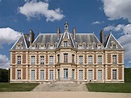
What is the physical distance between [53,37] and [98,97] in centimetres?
2250

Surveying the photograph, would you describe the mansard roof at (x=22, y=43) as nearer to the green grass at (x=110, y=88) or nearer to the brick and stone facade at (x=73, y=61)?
the brick and stone facade at (x=73, y=61)

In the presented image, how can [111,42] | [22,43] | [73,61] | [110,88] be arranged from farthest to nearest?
[22,43]
[111,42]
[73,61]
[110,88]

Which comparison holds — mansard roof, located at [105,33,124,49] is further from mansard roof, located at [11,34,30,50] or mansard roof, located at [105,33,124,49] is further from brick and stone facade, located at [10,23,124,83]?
mansard roof, located at [11,34,30,50]

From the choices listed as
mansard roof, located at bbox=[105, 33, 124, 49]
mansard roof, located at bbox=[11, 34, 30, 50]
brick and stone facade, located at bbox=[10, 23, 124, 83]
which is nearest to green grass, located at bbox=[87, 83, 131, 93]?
brick and stone facade, located at bbox=[10, 23, 124, 83]

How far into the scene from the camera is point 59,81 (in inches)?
1355

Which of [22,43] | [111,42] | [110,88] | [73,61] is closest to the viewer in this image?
[110,88]

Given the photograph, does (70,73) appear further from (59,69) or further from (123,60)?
(123,60)

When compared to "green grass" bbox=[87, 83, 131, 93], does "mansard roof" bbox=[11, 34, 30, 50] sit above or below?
above

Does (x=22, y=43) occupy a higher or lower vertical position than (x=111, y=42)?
lower

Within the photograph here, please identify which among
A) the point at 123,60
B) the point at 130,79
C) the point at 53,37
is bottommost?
the point at 130,79

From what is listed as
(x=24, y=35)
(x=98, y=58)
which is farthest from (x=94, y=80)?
(x=24, y=35)

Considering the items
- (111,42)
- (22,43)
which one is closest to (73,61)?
(111,42)

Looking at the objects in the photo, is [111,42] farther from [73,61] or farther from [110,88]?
[110,88]

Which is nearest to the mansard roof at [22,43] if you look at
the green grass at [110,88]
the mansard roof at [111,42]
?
the mansard roof at [111,42]
